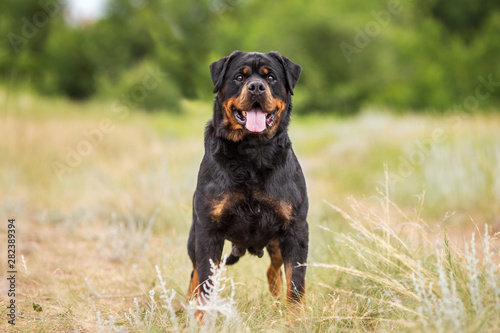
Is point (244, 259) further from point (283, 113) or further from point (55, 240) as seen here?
point (55, 240)

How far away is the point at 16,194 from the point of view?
7.39 m

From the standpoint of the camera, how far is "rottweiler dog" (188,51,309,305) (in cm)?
289

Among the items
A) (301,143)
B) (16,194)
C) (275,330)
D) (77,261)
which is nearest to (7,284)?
(77,261)

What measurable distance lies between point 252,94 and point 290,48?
23.0 m

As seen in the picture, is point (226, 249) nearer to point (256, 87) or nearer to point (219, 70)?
point (219, 70)

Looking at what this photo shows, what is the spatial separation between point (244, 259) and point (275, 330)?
1.62 metres

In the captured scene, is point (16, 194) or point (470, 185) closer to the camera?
point (470, 185)

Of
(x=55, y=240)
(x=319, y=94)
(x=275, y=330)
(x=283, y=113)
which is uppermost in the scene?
(x=319, y=94)

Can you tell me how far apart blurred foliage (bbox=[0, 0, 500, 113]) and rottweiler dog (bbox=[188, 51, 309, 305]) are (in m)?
9.30
